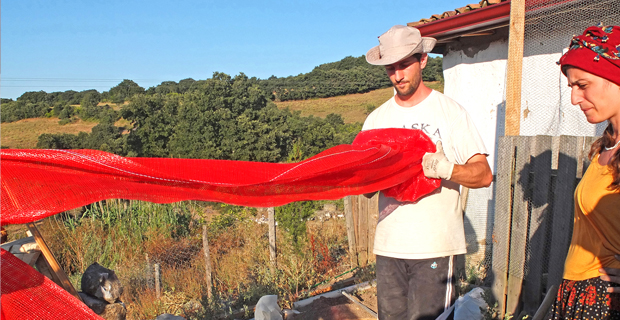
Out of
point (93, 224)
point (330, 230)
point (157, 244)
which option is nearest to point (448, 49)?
point (330, 230)

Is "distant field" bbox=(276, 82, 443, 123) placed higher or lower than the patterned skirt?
higher

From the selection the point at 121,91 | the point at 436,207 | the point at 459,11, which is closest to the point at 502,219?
the point at 436,207

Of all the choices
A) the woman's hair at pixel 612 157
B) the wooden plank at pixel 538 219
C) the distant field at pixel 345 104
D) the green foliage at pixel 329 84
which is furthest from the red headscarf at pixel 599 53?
the green foliage at pixel 329 84

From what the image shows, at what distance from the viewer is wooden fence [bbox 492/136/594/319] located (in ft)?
11.3

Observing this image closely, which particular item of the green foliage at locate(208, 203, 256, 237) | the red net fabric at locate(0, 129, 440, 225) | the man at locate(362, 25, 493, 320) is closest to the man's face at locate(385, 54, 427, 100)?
the man at locate(362, 25, 493, 320)

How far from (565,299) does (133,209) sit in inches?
340

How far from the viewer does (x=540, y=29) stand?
5145 mm

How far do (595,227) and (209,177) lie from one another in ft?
5.61

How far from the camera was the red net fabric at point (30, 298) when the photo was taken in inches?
65.9

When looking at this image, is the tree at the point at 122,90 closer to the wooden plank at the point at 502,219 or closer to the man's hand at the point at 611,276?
the wooden plank at the point at 502,219

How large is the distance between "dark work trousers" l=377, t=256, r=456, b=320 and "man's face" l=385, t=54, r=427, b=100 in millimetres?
992

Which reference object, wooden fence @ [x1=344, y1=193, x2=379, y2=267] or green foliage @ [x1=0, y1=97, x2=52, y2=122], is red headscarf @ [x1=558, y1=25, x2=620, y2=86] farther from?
green foliage @ [x1=0, y1=97, x2=52, y2=122]

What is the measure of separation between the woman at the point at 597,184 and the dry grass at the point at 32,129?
3449 cm

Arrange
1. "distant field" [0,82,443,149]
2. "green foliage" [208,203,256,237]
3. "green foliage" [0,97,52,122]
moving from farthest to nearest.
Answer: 1. "green foliage" [0,97,52,122]
2. "distant field" [0,82,443,149]
3. "green foliage" [208,203,256,237]
